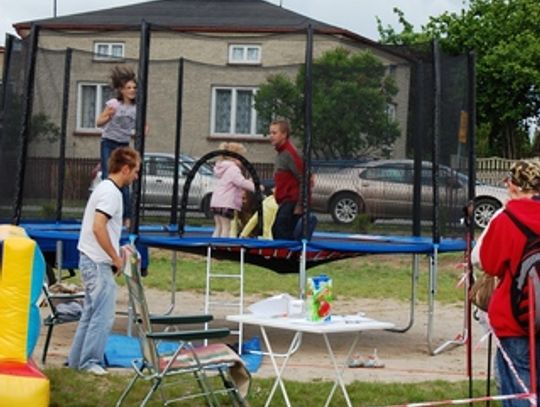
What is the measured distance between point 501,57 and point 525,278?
44.3 m

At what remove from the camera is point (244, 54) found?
14.8m

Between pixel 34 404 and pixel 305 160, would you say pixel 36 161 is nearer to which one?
pixel 305 160

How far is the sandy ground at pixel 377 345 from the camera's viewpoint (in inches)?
447

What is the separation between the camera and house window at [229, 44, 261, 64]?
14.2 meters

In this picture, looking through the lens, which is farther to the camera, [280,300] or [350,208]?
[350,208]

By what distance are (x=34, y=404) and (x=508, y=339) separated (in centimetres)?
267

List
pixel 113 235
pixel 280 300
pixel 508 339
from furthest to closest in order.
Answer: pixel 113 235
pixel 280 300
pixel 508 339

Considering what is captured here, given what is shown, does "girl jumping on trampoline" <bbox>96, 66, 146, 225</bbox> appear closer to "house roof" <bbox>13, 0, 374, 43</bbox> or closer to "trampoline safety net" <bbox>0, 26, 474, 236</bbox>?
"trampoline safety net" <bbox>0, 26, 474, 236</bbox>

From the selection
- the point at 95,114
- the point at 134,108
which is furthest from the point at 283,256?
the point at 95,114

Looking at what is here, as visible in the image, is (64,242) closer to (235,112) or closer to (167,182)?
(167,182)

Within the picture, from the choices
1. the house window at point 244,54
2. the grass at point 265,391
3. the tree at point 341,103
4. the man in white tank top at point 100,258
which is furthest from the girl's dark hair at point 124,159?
the house window at point 244,54

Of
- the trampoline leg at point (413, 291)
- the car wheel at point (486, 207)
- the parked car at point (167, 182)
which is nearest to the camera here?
the trampoline leg at point (413, 291)

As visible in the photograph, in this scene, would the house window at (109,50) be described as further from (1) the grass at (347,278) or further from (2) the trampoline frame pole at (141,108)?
(1) the grass at (347,278)

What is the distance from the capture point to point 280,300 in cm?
911
